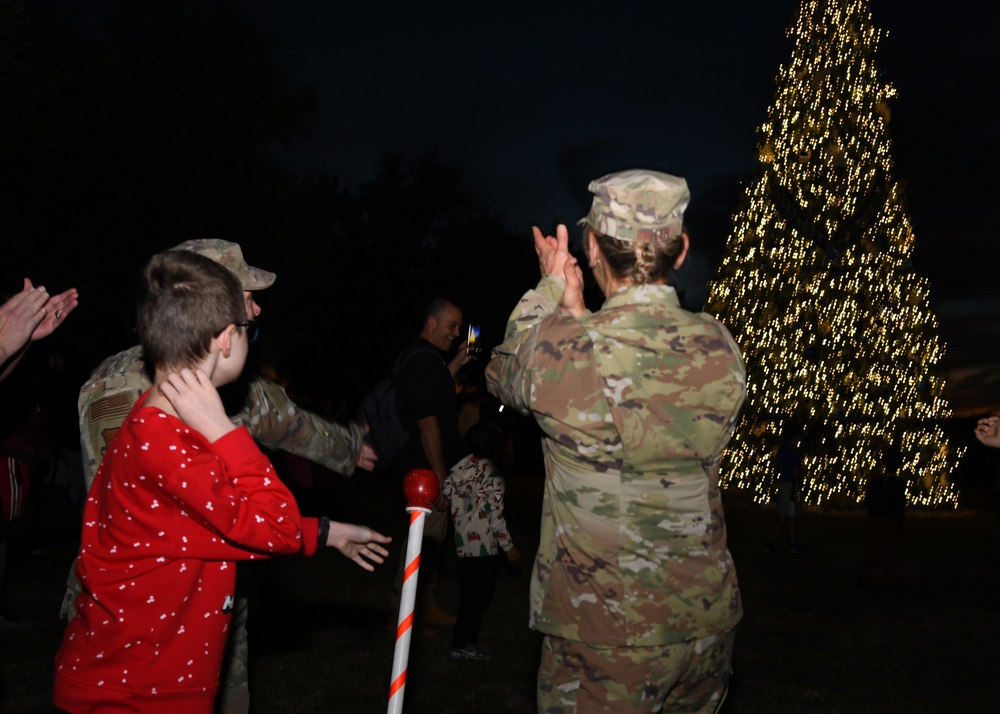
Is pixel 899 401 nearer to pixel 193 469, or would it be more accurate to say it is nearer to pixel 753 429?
pixel 753 429

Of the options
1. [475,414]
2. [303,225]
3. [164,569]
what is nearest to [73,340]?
[303,225]

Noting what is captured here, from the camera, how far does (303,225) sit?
Answer: 23188 mm

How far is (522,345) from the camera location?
9.78ft

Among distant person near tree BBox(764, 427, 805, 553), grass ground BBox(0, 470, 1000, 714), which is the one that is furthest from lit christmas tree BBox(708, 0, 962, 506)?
grass ground BBox(0, 470, 1000, 714)

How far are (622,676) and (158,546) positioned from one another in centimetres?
133

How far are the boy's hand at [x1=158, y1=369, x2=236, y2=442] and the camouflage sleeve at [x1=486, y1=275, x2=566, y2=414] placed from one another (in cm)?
88

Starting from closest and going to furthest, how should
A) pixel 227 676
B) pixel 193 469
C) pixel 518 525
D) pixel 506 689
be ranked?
pixel 193 469
pixel 227 676
pixel 506 689
pixel 518 525

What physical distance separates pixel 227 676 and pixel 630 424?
2.36 meters

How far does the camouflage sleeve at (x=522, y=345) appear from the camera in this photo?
116 inches

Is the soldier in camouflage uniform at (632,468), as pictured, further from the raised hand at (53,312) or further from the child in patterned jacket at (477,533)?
the child in patterned jacket at (477,533)

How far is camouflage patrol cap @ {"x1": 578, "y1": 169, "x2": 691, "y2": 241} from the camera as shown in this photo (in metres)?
2.86

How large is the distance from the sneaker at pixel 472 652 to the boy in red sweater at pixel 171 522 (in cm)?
480

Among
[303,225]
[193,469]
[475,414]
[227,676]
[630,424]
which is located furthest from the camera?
[303,225]

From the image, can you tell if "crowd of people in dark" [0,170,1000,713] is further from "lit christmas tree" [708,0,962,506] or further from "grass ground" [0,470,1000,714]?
"lit christmas tree" [708,0,962,506]
